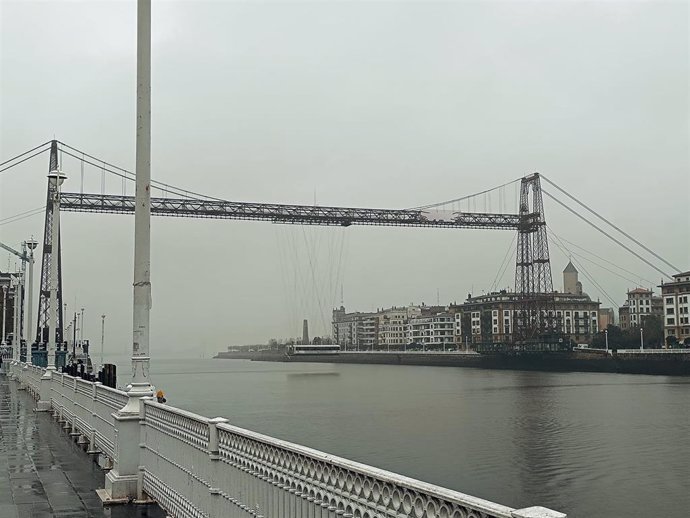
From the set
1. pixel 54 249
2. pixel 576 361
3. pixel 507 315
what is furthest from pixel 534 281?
pixel 54 249

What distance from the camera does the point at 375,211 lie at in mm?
89812

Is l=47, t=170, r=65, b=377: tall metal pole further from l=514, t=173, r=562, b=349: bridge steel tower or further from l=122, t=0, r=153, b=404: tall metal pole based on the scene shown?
l=514, t=173, r=562, b=349: bridge steel tower

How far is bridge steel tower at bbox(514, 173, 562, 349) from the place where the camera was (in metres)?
83.8

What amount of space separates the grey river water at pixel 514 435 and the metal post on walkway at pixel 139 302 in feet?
41.2

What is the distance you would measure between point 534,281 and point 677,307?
28338 mm

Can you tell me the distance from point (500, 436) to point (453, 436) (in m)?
2.18

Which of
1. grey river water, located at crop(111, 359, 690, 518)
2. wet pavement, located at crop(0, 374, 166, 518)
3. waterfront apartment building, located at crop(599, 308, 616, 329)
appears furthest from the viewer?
waterfront apartment building, located at crop(599, 308, 616, 329)

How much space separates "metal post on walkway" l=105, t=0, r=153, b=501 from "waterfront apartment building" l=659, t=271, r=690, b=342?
99.9 meters

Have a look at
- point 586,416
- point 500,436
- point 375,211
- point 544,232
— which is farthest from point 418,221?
point 500,436

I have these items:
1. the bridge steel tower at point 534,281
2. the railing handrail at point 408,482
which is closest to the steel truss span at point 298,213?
the bridge steel tower at point 534,281

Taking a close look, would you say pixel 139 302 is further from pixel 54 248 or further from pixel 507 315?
pixel 507 315

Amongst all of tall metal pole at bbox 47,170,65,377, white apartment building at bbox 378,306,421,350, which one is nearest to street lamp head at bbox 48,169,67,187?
tall metal pole at bbox 47,170,65,377

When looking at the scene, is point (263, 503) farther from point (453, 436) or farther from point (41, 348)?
point (41, 348)

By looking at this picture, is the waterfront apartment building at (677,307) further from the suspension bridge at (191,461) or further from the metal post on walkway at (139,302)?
the metal post on walkway at (139,302)
